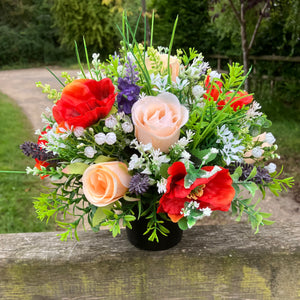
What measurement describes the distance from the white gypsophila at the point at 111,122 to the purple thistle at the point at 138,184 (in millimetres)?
155

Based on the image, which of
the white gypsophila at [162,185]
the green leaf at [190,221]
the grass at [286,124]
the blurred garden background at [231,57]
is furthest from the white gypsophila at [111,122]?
the grass at [286,124]

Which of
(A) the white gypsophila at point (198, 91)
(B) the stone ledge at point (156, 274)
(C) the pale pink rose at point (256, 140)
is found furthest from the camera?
(B) the stone ledge at point (156, 274)

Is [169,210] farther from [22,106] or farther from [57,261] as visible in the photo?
[22,106]

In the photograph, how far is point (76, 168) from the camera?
94cm

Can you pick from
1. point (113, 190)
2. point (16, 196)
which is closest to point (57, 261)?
point (113, 190)

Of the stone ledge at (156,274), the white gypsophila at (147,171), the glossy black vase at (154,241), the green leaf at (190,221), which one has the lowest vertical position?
the stone ledge at (156,274)

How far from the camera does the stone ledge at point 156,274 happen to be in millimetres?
1195

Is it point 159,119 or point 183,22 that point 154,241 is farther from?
point 183,22

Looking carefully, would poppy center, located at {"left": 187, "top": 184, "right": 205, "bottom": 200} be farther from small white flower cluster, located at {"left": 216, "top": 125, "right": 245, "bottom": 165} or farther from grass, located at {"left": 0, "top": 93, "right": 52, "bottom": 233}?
grass, located at {"left": 0, "top": 93, "right": 52, "bottom": 233}

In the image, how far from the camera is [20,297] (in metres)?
1.22

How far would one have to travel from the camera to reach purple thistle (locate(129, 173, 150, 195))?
0.87 metres

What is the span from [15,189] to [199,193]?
3375mm

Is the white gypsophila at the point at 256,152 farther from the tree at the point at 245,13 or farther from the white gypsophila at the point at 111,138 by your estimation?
the tree at the point at 245,13

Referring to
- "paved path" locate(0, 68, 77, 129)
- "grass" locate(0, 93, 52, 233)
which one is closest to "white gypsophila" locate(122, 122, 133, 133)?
"grass" locate(0, 93, 52, 233)
